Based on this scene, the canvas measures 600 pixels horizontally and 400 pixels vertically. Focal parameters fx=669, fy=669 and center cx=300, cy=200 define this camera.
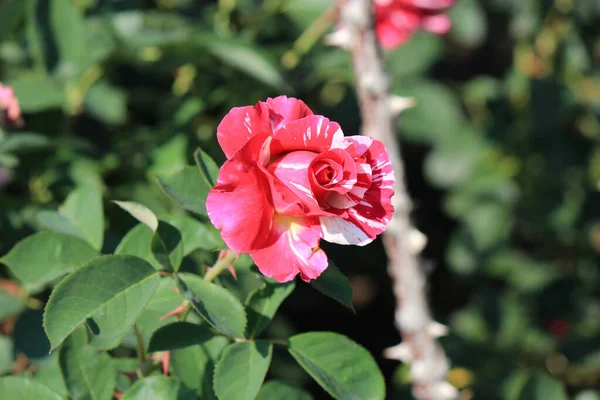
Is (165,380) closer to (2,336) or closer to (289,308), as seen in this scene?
(2,336)

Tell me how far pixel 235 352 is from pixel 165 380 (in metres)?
0.08

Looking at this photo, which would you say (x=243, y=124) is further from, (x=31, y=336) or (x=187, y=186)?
(x=31, y=336)

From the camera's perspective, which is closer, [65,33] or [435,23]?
[65,33]

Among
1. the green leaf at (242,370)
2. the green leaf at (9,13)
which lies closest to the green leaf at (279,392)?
the green leaf at (242,370)

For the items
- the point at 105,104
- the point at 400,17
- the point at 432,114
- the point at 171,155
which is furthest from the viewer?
the point at 432,114

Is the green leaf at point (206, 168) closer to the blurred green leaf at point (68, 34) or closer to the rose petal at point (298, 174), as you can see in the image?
the rose petal at point (298, 174)

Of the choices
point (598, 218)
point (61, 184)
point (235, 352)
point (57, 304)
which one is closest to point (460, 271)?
point (598, 218)

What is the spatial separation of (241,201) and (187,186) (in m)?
0.10

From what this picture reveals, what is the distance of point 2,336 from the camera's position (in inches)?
Result: 40.6

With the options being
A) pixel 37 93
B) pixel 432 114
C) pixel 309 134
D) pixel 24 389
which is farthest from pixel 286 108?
pixel 432 114

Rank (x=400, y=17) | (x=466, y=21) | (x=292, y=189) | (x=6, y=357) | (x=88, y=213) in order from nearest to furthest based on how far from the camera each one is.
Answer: (x=292, y=189), (x=88, y=213), (x=6, y=357), (x=400, y=17), (x=466, y=21)

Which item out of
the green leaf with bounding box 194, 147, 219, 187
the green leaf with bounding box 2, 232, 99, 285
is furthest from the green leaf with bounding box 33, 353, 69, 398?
the green leaf with bounding box 194, 147, 219, 187

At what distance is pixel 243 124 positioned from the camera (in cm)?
63

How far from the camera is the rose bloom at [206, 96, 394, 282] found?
2.02ft
